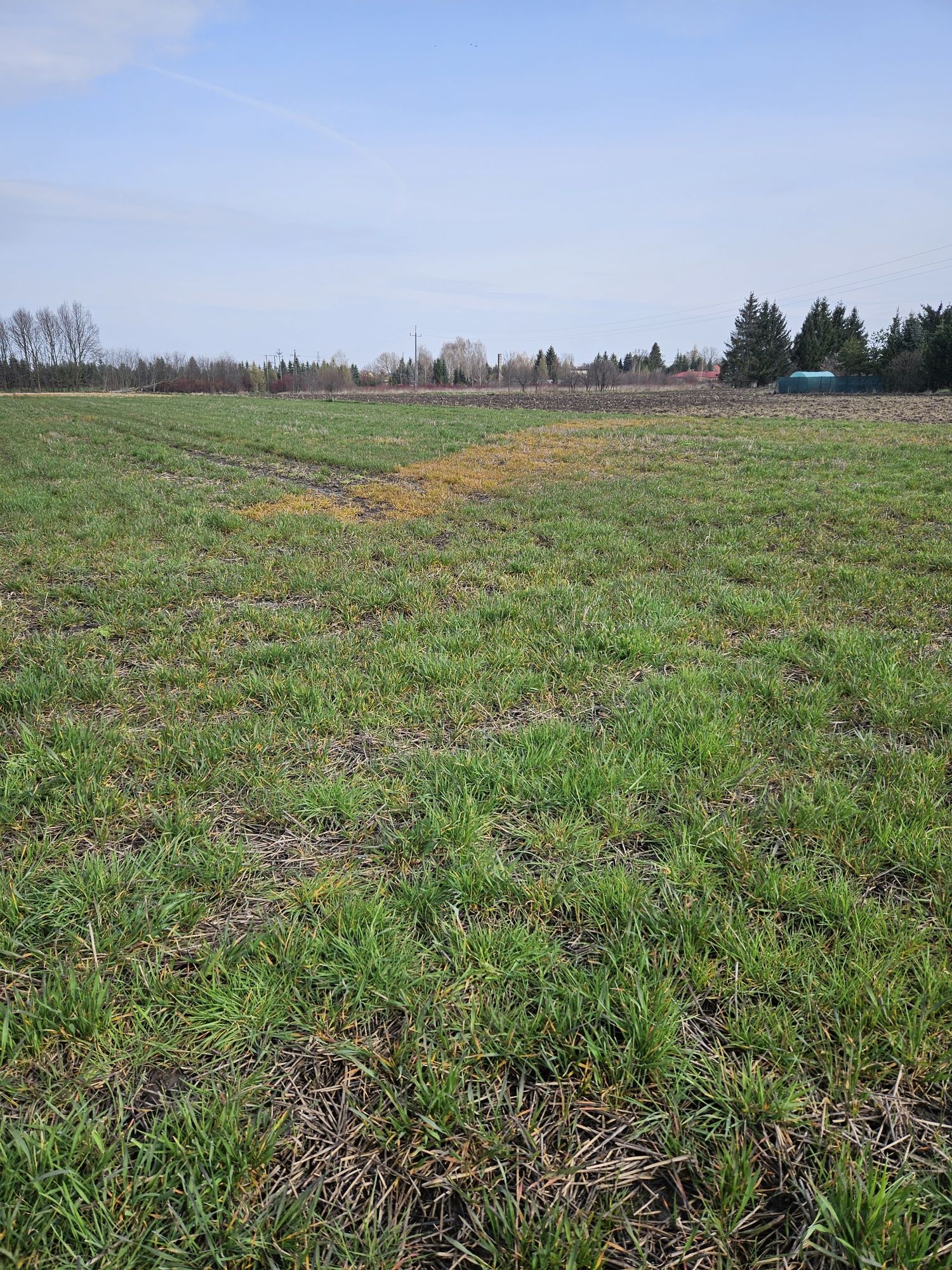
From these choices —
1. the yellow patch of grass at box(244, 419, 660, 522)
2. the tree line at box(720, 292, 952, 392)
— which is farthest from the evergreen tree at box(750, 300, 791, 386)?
the yellow patch of grass at box(244, 419, 660, 522)

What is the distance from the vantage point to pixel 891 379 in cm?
5731

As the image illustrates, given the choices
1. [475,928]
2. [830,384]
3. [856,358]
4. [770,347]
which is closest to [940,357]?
[830,384]

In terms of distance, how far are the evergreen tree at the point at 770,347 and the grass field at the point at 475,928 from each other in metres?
85.8

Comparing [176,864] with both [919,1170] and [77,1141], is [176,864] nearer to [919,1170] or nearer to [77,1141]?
[77,1141]

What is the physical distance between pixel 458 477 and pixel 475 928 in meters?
11.4

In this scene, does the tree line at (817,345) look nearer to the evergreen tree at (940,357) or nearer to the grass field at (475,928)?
the evergreen tree at (940,357)

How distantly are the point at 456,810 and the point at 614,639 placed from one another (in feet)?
7.59

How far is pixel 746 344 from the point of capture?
78.9m

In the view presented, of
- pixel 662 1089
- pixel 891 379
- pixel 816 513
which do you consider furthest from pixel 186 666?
pixel 891 379

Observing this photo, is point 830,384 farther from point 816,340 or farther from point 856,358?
point 816,340

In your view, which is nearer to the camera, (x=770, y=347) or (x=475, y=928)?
(x=475, y=928)

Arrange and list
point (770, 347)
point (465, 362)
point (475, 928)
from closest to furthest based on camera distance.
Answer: point (475, 928)
point (770, 347)
point (465, 362)

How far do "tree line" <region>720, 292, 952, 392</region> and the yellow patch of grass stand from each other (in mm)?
56210

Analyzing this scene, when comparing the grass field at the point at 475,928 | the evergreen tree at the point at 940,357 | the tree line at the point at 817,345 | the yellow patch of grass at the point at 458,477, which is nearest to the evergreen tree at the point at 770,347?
the tree line at the point at 817,345
